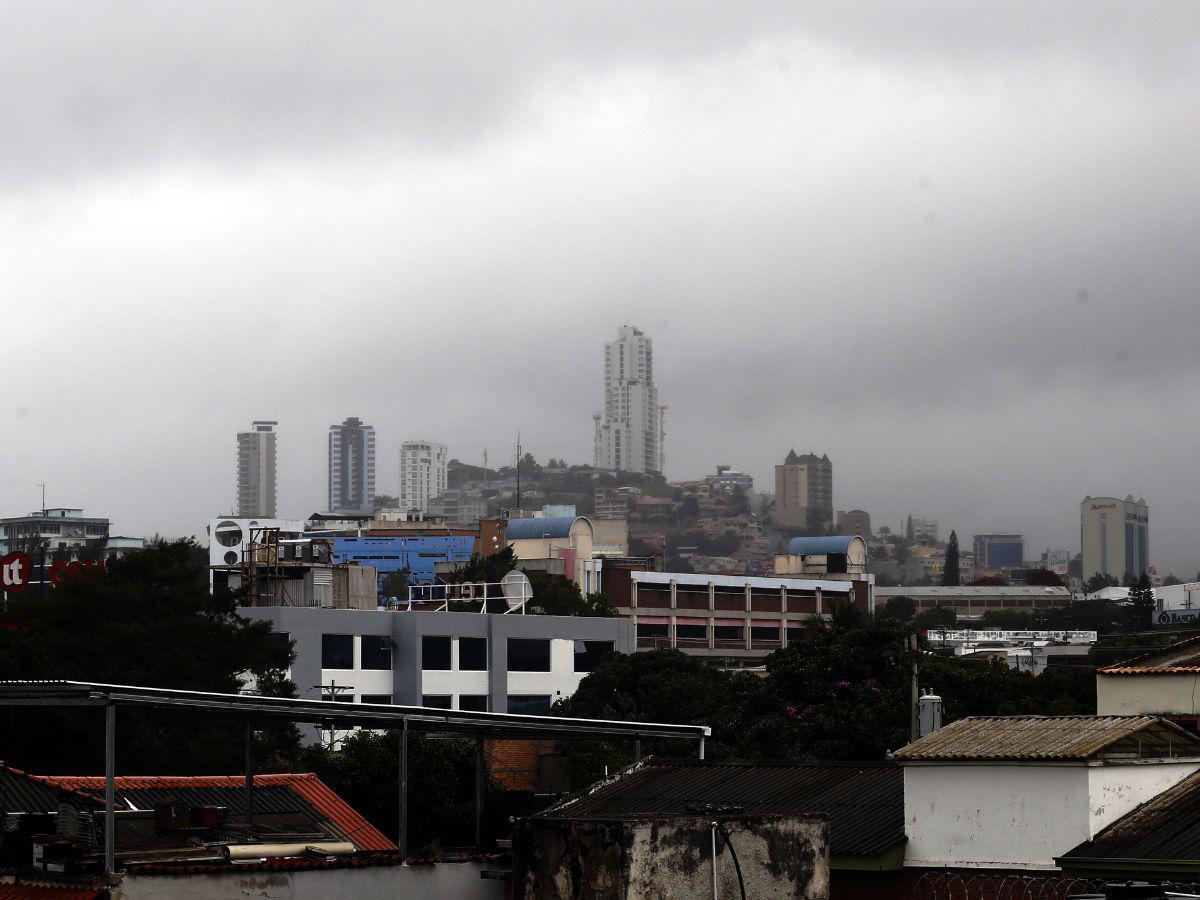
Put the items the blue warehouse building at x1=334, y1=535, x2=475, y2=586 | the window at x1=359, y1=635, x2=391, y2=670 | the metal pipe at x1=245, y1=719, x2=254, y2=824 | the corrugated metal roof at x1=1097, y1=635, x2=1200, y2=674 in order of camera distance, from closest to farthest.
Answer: the metal pipe at x1=245, y1=719, x2=254, y2=824, the corrugated metal roof at x1=1097, y1=635, x2=1200, y2=674, the window at x1=359, y1=635, x2=391, y2=670, the blue warehouse building at x1=334, y1=535, x2=475, y2=586

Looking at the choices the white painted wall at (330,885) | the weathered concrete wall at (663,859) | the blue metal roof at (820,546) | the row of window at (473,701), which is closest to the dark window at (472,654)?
the row of window at (473,701)

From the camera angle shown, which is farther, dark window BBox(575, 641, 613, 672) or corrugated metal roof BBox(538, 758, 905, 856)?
dark window BBox(575, 641, 613, 672)

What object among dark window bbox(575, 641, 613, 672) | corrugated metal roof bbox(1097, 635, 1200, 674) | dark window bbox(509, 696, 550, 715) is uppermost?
corrugated metal roof bbox(1097, 635, 1200, 674)

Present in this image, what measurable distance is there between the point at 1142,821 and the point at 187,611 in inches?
1591

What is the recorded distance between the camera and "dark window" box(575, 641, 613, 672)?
89.1 metres

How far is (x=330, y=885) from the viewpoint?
72.6 feet

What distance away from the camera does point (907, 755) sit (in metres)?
22.7

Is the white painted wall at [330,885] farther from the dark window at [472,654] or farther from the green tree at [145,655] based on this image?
the dark window at [472,654]

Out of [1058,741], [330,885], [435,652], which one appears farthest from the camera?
[435,652]

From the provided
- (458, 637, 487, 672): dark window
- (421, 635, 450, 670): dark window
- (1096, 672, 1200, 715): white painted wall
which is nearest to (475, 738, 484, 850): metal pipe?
(1096, 672, 1200, 715): white painted wall

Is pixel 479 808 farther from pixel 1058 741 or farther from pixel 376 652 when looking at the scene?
pixel 376 652

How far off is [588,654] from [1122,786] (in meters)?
68.5

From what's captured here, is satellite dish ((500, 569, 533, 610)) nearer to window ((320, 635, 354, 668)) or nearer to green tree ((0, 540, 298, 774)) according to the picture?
window ((320, 635, 354, 668))

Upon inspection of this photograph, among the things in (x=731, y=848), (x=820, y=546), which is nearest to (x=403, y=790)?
(x=731, y=848)
